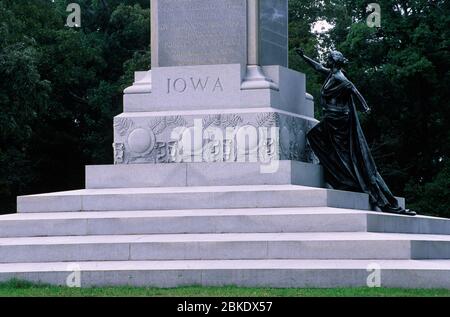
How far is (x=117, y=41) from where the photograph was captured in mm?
46438

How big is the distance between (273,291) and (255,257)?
1813 millimetres

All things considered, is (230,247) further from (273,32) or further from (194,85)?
(273,32)

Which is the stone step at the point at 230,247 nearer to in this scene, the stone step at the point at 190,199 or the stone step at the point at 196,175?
the stone step at the point at 190,199

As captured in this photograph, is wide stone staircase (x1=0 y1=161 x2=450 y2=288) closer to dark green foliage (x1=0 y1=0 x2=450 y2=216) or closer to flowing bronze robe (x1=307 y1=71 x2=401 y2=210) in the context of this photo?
flowing bronze robe (x1=307 y1=71 x2=401 y2=210)

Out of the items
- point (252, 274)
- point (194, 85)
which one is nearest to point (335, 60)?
point (194, 85)

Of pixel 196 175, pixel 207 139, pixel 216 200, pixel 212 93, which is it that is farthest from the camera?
pixel 212 93

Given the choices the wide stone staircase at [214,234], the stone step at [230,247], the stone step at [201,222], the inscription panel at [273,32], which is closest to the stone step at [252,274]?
the wide stone staircase at [214,234]

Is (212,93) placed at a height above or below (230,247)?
above

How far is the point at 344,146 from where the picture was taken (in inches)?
864

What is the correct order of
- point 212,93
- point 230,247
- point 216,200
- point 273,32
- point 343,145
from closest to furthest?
point 230,247 → point 216,200 → point 212,93 → point 343,145 → point 273,32

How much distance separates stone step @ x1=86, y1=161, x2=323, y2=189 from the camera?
20.1 metres

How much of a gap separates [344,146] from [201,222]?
4347 millimetres
